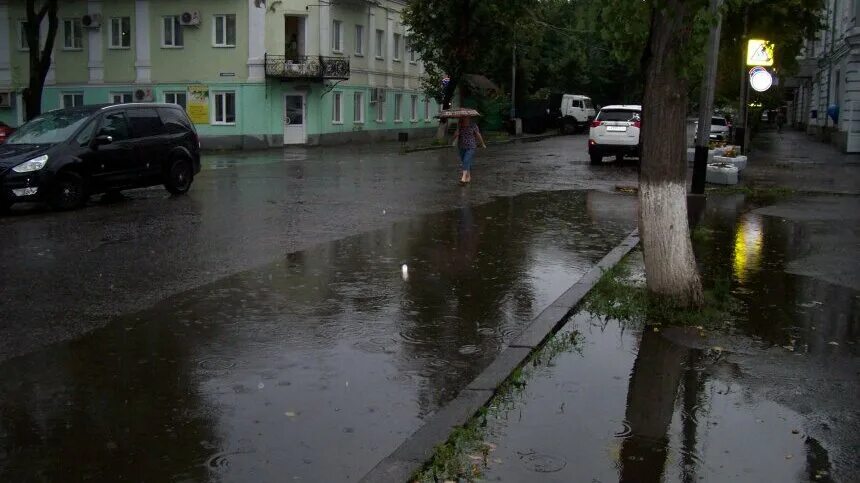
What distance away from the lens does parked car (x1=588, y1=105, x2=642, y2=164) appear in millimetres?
27656

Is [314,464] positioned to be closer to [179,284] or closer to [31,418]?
[31,418]

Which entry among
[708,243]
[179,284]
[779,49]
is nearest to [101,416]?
[179,284]

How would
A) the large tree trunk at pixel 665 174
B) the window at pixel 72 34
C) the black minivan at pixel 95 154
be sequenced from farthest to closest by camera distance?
the window at pixel 72 34, the black minivan at pixel 95 154, the large tree trunk at pixel 665 174

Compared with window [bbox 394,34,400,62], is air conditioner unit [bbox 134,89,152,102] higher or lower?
lower

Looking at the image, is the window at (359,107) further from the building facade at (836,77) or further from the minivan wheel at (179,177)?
the minivan wheel at (179,177)

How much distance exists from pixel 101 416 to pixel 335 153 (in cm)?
3045

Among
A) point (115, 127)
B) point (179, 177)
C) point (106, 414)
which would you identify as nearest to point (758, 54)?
point (179, 177)

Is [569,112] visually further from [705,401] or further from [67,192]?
[705,401]

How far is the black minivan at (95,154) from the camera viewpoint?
1529cm

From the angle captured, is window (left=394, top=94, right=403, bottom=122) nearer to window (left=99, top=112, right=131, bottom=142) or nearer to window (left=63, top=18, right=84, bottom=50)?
window (left=63, top=18, right=84, bottom=50)

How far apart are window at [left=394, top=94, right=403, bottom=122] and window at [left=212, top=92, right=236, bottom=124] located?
1178 cm

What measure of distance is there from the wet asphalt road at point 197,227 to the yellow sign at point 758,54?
410cm

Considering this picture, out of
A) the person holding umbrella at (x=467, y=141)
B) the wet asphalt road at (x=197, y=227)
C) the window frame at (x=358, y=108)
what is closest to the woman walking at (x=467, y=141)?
the person holding umbrella at (x=467, y=141)

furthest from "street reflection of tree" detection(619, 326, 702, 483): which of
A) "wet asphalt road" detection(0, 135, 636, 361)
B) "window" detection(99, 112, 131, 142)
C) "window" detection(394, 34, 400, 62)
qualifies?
"window" detection(394, 34, 400, 62)
